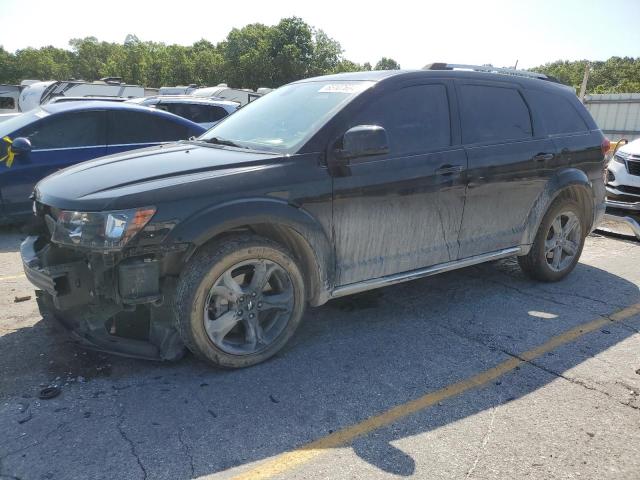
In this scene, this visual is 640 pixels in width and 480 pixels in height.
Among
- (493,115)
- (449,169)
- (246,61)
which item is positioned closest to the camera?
(449,169)

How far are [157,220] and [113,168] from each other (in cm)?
71

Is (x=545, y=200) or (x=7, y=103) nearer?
(x=545, y=200)

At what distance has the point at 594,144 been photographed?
532cm

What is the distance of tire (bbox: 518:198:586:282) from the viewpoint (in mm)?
5066

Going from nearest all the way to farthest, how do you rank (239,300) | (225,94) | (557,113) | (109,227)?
(109,227)
(239,300)
(557,113)
(225,94)

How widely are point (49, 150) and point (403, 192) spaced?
15.8 ft

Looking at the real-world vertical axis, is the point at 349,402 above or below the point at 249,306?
below

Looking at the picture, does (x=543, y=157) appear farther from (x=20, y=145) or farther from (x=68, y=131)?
(x=20, y=145)

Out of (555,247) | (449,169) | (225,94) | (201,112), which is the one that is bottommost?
(555,247)

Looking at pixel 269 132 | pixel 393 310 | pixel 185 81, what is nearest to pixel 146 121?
pixel 269 132

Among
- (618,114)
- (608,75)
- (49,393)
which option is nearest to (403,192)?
(49,393)

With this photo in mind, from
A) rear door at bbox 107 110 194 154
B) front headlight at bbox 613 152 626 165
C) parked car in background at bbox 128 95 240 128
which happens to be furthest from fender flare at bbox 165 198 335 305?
parked car in background at bbox 128 95 240 128

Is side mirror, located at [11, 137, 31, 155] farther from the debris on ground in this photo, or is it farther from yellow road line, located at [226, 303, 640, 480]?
yellow road line, located at [226, 303, 640, 480]

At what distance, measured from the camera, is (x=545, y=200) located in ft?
16.1
